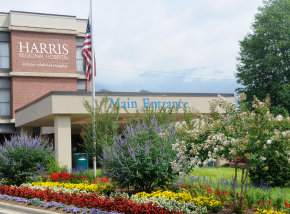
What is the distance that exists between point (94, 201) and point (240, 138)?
4.97 metres

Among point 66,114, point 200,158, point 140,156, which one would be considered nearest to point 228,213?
point 200,158

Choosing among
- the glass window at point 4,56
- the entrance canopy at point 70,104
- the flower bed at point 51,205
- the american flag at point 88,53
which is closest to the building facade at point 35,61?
the glass window at point 4,56

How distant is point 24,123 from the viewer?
27766 millimetres

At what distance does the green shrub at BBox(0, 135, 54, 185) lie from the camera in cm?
1529

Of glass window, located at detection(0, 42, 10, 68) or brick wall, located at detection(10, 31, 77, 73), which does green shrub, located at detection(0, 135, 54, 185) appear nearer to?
brick wall, located at detection(10, 31, 77, 73)

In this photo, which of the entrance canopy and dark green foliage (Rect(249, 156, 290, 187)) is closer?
dark green foliage (Rect(249, 156, 290, 187))

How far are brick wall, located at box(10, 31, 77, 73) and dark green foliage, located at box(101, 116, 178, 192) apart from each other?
25.0 m

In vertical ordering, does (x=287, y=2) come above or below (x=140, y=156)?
above

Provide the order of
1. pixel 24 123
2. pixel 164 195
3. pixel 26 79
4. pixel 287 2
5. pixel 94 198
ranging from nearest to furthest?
1. pixel 164 195
2. pixel 94 198
3. pixel 24 123
4. pixel 26 79
5. pixel 287 2

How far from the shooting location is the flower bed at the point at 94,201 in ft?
29.5

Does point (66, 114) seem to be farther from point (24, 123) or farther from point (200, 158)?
point (200, 158)

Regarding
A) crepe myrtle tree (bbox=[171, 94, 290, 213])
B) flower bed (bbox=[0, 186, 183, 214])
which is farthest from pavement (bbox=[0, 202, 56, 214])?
crepe myrtle tree (bbox=[171, 94, 290, 213])

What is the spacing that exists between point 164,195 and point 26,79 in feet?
88.7

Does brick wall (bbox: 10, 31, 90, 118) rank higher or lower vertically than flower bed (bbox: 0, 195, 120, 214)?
higher
